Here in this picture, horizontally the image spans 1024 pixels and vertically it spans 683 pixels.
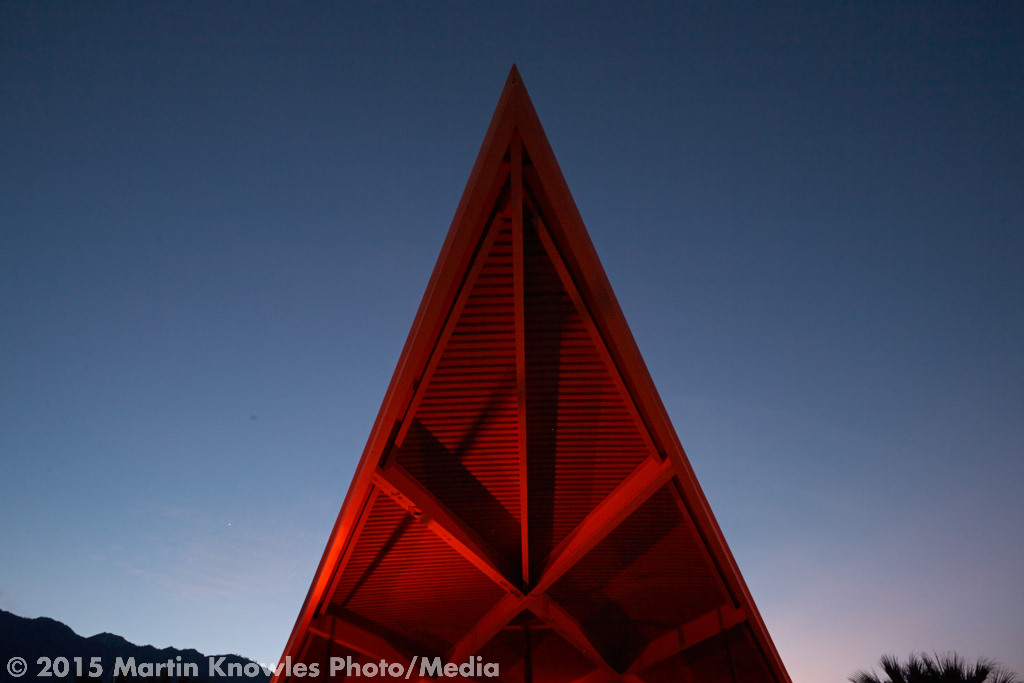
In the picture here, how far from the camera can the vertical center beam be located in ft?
16.9

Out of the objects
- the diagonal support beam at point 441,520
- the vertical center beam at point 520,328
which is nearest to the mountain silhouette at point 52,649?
the diagonal support beam at point 441,520

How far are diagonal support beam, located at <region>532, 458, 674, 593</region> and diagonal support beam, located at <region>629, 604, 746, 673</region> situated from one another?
416 cm

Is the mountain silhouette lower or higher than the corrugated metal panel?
lower

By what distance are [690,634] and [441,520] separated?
683 centimetres

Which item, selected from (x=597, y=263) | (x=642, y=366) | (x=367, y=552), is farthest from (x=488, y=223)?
(x=367, y=552)

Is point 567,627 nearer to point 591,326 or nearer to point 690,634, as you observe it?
point 690,634

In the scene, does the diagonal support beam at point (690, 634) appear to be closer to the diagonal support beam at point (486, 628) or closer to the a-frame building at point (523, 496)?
the a-frame building at point (523, 496)

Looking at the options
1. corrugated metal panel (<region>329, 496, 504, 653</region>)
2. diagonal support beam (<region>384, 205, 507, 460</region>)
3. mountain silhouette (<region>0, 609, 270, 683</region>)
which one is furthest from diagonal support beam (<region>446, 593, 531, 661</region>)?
mountain silhouette (<region>0, 609, 270, 683</region>)

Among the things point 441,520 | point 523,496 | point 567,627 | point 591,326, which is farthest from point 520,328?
point 567,627

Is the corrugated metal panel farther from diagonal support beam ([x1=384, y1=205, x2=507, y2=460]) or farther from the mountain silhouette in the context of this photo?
the mountain silhouette

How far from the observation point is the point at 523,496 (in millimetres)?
8312

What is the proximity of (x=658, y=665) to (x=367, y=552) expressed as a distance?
7.76 m

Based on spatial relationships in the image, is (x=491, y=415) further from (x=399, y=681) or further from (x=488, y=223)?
(x=399, y=681)

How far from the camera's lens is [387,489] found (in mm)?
7582
